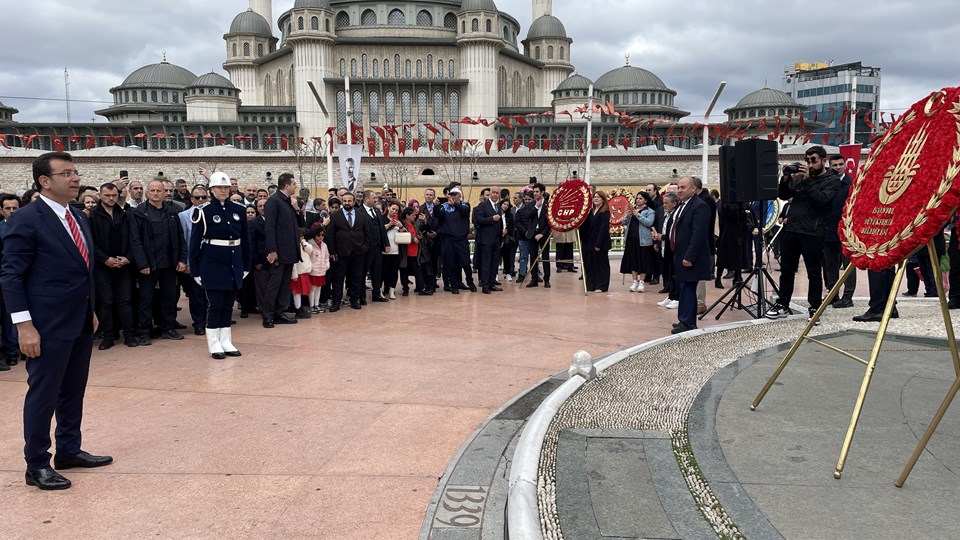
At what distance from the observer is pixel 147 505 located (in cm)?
341

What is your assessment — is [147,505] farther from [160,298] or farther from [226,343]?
[160,298]

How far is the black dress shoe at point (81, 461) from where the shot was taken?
3873 mm

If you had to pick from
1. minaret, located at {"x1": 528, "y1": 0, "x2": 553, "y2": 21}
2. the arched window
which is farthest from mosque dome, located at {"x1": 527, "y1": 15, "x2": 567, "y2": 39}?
the arched window

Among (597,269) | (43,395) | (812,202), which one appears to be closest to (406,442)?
(43,395)

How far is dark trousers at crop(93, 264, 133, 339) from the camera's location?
24.4 feet

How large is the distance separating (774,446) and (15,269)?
173 inches

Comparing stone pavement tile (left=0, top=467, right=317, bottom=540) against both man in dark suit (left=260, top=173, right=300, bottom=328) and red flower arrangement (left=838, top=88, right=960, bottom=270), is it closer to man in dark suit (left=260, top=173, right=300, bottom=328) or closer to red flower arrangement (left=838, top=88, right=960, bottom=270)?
red flower arrangement (left=838, top=88, right=960, bottom=270)

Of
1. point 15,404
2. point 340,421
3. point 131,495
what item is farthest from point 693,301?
point 15,404

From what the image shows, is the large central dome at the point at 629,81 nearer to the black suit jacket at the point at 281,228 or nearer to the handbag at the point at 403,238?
the handbag at the point at 403,238

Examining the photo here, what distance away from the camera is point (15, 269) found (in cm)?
361

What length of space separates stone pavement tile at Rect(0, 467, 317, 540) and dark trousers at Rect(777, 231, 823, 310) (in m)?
6.67

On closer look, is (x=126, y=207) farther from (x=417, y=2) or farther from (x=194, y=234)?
(x=417, y=2)

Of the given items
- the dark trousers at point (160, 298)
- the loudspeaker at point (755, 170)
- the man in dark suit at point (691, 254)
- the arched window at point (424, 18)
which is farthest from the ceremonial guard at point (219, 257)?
the arched window at point (424, 18)

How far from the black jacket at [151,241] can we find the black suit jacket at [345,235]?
226 centimetres
